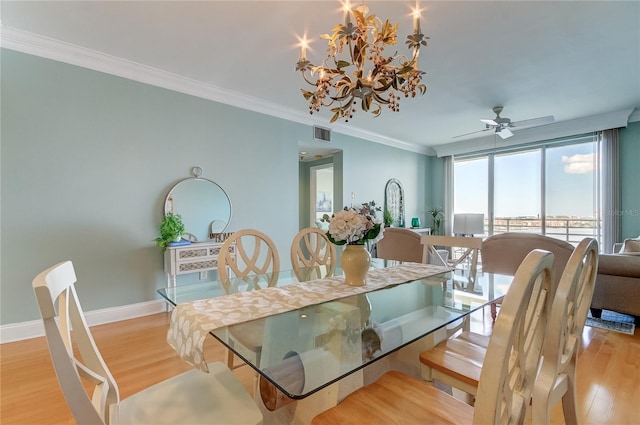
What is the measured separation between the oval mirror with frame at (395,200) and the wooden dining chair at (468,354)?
439 centimetres

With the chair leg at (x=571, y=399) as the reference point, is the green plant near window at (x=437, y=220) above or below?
above

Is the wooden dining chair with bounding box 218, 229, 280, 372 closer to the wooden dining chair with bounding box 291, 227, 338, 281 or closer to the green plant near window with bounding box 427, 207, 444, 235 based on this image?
the wooden dining chair with bounding box 291, 227, 338, 281

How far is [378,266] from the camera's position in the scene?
7.90 ft

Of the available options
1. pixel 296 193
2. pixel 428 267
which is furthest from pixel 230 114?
pixel 428 267

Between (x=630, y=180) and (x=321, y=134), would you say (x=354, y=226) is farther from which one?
(x=630, y=180)

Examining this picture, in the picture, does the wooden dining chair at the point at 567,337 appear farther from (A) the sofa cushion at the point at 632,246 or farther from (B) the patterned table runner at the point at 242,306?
(A) the sofa cushion at the point at 632,246

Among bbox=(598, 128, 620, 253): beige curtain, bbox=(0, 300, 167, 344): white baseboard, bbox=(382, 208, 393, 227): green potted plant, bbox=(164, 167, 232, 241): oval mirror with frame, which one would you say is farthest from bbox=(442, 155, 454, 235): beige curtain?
bbox=(0, 300, 167, 344): white baseboard

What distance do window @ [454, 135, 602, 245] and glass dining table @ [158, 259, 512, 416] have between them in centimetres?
417

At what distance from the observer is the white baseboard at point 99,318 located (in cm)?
241

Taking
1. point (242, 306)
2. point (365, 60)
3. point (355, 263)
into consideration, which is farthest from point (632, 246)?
point (242, 306)

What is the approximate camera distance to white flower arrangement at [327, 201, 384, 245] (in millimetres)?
1572

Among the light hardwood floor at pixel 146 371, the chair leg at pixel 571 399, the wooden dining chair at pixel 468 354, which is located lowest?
the light hardwood floor at pixel 146 371

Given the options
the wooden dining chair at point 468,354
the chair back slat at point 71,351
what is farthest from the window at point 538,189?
the chair back slat at point 71,351

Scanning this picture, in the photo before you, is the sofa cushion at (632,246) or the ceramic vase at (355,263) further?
the sofa cushion at (632,246)
